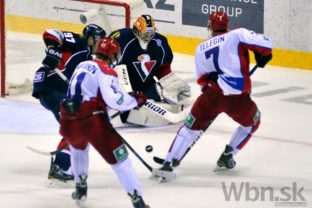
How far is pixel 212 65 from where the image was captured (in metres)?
6.94

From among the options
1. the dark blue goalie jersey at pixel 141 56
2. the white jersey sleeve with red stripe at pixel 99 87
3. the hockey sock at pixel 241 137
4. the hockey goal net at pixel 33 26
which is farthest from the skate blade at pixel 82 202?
the hockey goal net at pixel 33 26

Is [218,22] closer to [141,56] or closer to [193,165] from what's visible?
[193,165]

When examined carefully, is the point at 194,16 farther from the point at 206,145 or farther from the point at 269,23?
the point at 206,145

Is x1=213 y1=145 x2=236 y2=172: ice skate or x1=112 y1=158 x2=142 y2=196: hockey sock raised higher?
x1=112 y1=158 x2=142 y2=196: hockey sock

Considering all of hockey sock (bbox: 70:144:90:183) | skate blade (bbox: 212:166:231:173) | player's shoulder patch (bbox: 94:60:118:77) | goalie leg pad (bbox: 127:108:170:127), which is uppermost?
player's shoulder patch (bbox: 94:60:118:77)

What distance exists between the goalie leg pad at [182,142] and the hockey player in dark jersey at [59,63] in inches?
28.4

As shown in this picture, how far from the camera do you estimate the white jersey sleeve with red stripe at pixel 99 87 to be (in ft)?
19.6

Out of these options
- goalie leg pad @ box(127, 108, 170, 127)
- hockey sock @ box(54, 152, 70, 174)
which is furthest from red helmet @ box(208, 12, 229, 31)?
goalie leg pad @ box(127, 108, 170, 127)

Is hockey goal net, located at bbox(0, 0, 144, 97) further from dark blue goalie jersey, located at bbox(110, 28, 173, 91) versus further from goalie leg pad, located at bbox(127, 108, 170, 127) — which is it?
goalie leg pad, located at bbox(127, 108, 170, 127)

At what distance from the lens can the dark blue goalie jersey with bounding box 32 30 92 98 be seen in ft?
23.4

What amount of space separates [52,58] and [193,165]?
133cm

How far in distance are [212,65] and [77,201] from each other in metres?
1.35

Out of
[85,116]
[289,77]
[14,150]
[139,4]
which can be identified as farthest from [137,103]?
[289,77]

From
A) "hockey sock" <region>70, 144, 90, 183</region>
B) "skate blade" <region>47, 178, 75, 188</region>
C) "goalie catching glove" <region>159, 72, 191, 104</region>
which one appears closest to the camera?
"hockey sock" <region>70, 144, 90, 183</region>
